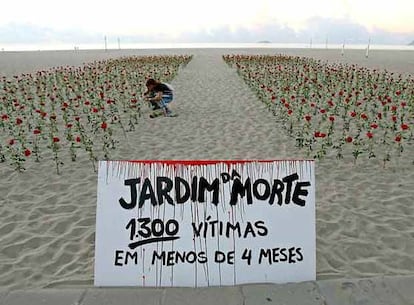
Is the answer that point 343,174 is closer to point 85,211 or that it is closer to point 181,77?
point 85,211

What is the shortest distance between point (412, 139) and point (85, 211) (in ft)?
18.9

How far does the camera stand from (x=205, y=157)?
5.95 metres

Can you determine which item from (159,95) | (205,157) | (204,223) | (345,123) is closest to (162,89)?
(159,95)

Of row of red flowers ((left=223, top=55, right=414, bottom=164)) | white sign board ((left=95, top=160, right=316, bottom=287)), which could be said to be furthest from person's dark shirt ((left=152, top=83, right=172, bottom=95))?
white sign board ((left=95, top=160, right=316, bottom=287))

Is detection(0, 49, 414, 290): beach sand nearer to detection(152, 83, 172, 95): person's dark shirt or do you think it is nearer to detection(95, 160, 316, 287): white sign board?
detection(95, 160, 316, 287): white sign board

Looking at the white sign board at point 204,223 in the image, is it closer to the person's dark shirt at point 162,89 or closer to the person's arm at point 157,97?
the person's arm at point 157,97

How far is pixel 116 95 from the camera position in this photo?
11727 mm

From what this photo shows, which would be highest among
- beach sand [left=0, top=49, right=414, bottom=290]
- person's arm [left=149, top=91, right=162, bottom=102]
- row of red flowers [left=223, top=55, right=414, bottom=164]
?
person's arm [left=149, top=91, right=162, bottom=102]

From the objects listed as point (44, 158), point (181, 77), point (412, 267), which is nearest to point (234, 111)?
point (44, 158)

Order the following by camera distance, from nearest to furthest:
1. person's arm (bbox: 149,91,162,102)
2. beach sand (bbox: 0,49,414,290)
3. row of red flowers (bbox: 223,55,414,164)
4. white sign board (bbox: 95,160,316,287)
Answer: white sign board (bbox: 95,160,316,287), beach sand (bbox: 0,49,414,290), row of red flowers (bbox: 223,55,414,164), person's arm (bbox: 149,91,162,102)

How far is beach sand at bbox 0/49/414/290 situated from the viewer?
311 cm

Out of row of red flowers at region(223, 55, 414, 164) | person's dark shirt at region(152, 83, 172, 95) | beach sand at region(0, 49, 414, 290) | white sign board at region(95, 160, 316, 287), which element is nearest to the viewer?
white sign board at region(95, 160, 316, 287)

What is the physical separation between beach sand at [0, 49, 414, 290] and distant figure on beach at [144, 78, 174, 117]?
141 cm

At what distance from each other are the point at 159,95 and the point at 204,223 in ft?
21.9
